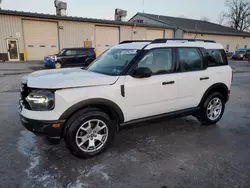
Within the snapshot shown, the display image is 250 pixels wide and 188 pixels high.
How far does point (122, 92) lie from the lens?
10.4 ft

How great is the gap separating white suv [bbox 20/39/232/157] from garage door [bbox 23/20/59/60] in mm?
20159

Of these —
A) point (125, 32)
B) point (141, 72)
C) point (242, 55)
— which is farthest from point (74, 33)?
point (242, 55)

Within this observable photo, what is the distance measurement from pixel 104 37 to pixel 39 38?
26.6 feet

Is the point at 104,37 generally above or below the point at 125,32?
below

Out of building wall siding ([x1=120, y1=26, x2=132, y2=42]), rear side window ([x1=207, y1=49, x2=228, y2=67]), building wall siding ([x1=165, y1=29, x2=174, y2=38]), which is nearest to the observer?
rear side window ([x1=207, y1=49, x2=228, y2=67])

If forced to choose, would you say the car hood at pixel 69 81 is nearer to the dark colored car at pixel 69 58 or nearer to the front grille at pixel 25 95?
the front grille at pixel 25 95

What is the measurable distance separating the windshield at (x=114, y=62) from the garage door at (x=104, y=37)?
71.5 feet

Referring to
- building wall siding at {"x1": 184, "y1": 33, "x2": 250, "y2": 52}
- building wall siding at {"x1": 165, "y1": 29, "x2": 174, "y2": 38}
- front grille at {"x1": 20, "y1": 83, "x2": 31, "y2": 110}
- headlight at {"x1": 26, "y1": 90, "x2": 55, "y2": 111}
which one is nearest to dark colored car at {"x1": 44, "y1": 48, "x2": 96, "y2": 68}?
front grille at {"x1": 20, "y1": 83, "x2": 31, "y2": 110}

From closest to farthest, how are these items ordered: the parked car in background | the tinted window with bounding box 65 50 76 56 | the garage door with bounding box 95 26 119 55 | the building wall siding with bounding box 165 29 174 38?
the tinted window with bounding box 65 50 76 56 → the garage door with bounding box 95 26 119 55 → the parked car in background → the building wall siding with bounding box 165 29 174 38

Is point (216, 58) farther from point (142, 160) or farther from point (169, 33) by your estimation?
point (169, 33)

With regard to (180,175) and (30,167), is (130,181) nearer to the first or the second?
(180,175)

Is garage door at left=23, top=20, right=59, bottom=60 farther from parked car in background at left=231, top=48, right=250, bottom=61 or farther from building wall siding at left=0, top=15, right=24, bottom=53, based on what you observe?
parked car in background at left=231, top=48, right=250, bottom=61

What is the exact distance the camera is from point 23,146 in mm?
3508

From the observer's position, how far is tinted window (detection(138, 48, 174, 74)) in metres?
3.50
